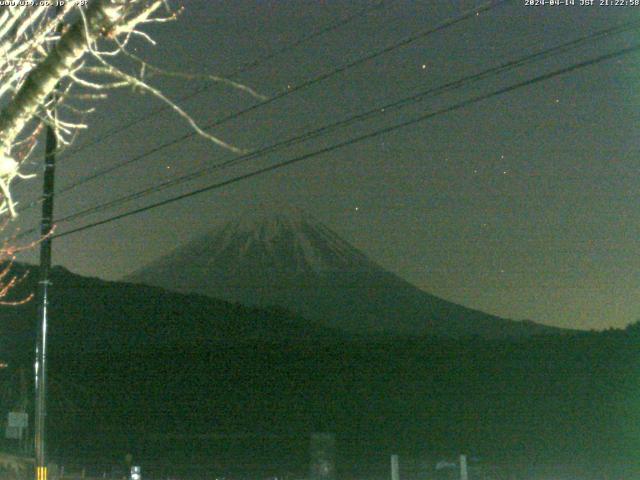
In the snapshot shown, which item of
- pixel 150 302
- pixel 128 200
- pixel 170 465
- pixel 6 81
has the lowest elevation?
pixel 170 465

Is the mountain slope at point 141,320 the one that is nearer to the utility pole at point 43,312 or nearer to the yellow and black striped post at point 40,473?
the utility pole at point 43,312

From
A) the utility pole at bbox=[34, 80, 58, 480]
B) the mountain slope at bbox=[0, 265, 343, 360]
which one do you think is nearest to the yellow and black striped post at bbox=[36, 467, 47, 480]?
the utility pole at bbox=[34, 80, 58, 480]

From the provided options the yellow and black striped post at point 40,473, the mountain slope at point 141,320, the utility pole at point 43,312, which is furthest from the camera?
the mountain slope at point 141,320

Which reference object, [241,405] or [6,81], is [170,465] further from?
[6,81]

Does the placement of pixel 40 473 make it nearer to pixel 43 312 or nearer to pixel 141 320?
pixel 43 312

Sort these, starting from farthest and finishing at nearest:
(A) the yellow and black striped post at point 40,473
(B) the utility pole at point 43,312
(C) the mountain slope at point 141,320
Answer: (C) the mountain slope at point 141,320
(B) the utility pole at point 43,312
(A) the yellow and black striped post at point 40,473

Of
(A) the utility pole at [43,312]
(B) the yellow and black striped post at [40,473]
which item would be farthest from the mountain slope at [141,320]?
(B) the yellow and black striped post at [40,473]

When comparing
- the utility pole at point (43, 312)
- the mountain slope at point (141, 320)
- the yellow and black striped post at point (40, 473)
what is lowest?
the yellow and black striped post at point (40, 473)

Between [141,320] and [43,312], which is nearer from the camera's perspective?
[43,312]

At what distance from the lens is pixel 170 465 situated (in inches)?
2008

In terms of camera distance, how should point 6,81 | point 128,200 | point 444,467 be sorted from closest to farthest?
point 6,81 → point 128,200 → point 444,467

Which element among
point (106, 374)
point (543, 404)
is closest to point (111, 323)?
point (106, 374)

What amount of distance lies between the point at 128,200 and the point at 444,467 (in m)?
27.0

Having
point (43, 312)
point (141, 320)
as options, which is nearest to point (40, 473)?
point (43, 312)
